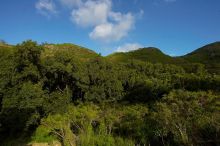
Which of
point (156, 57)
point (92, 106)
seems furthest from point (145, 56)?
point (92, 106)

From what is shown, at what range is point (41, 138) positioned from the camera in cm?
2945

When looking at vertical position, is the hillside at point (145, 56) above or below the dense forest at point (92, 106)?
above

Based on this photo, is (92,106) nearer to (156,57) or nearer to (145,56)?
A: (145,56)

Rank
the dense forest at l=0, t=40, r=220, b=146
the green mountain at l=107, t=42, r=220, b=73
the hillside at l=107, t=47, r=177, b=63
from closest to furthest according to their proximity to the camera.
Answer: the dense forest at l=0, t=40, r=220, b=146
the green mountain at l=107, t=42, r=220, b=73
the hillside at l=107, t=47, r=177, b=63

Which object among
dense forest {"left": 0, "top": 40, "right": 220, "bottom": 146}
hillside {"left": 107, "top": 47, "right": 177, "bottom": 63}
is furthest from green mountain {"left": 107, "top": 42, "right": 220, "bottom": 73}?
dense forest {"left": 0, "top": 40, "right": 220, "bottom": 146}

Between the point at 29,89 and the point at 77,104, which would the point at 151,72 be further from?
the point at 29,89

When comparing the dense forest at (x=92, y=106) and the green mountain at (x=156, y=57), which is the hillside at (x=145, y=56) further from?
the dense forest at (x=92, y=106)

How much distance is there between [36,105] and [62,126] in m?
4.75

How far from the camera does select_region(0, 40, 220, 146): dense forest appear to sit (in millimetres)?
21406

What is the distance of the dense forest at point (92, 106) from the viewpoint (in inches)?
843

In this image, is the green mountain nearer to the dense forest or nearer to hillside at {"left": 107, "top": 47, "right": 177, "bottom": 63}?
hillside at {"left": 107, "top": 47, "right": 177, "bottom": 63}

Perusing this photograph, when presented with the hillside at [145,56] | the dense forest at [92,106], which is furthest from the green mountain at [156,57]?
the dense forest at [92,106]

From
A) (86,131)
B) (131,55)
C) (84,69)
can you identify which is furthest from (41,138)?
(131,55)

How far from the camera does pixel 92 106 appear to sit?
34719 millimetres
